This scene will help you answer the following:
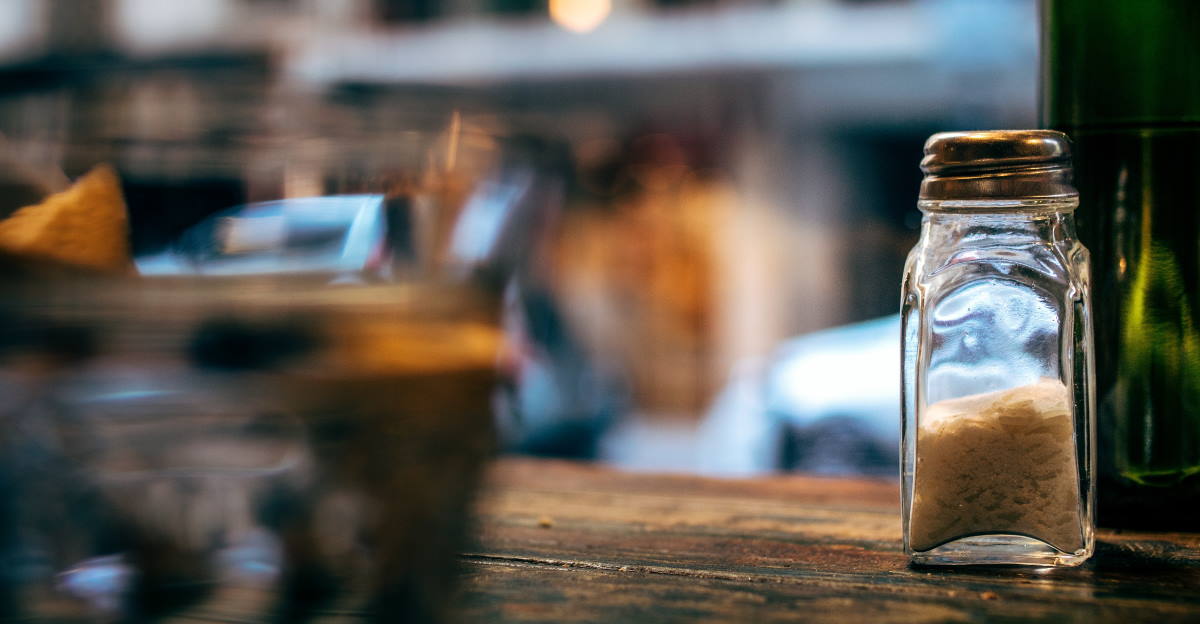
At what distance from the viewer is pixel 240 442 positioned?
0.29 metres

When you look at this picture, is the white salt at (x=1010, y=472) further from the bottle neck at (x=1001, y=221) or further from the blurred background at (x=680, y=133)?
the blurred background at (x=680, y=133)

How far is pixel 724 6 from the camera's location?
4.49 m

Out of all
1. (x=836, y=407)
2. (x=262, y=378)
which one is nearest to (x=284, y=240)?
(x=262, y=378)

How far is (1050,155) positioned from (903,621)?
0.20 metres

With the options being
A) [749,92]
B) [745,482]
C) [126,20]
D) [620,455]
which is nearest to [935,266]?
[745,482]

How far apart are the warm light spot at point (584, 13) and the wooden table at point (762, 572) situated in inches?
168

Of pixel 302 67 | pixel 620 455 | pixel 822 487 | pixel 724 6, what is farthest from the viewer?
pixel 302 67

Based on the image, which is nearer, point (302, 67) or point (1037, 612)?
point (1037, 612)

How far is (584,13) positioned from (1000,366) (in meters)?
4.42

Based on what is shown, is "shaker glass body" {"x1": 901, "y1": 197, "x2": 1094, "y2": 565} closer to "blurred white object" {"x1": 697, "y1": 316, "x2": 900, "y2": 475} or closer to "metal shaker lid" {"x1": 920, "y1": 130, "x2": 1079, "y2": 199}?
"metal shaker lid" {"x1": 920, "y1": 130, "x2": 1079, "y2": 199}

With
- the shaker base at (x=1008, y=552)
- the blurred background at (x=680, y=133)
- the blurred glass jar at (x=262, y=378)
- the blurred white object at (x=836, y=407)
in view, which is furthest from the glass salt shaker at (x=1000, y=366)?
the blurred background at (x=680, y=133)

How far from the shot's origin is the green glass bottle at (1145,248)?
18.8 inches

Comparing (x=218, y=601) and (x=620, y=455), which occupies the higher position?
(x=218, y=601)

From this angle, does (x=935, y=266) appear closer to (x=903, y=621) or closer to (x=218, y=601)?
(x=903, y=621)
